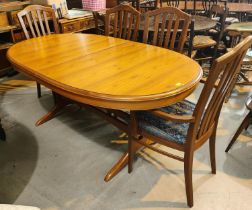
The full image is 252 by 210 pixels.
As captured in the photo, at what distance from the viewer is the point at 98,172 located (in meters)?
1.77

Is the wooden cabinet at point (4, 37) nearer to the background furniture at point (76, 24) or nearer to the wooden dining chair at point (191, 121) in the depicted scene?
the background furniture at point (76, 24)

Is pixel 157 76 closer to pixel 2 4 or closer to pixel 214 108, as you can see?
pixel 214 108

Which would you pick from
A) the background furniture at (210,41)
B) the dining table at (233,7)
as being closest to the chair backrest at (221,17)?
the background furniture at (210,41)

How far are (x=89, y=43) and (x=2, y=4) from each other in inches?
64.3

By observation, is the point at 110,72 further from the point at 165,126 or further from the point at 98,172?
the point at 98,172

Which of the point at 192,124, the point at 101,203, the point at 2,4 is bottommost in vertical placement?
the point at 101,203

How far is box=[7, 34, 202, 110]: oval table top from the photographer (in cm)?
123

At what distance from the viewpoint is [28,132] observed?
225 centimetres

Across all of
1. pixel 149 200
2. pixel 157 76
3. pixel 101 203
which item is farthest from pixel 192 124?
pixel 101 203

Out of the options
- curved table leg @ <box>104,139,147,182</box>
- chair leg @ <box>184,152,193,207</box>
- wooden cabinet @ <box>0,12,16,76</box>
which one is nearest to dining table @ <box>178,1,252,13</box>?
wooden cabinet @ <box>0,12,16,76</box>

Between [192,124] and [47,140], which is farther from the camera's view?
[47,140]

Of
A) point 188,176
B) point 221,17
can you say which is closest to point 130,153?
point 188,176

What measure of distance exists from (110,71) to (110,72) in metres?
0.02

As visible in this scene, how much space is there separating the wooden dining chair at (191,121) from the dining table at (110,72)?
0.10 metres
